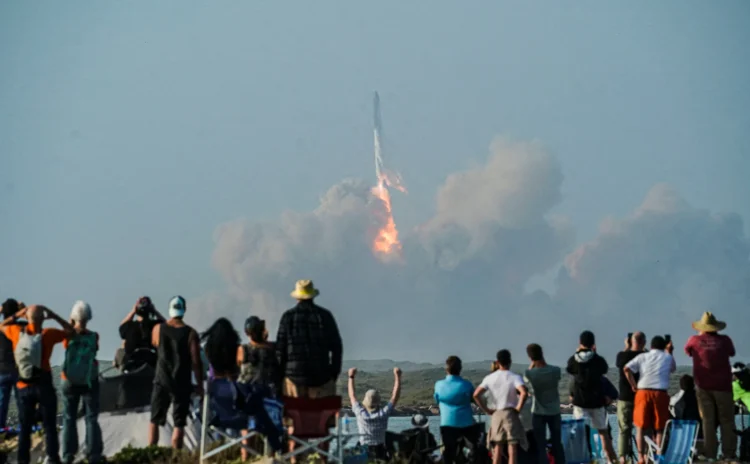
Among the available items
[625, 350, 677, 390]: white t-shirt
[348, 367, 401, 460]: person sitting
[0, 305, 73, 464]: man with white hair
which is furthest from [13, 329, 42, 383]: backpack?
[625, 350, 677, 390]: white t-shirt

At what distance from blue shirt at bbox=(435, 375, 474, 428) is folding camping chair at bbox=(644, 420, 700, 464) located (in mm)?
3093

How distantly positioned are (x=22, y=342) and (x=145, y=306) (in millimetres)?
2261

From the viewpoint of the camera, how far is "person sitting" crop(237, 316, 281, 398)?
14.7m

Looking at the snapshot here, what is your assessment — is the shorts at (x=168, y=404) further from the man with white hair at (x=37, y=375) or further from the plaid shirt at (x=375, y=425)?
the plaid shirt at (x=375, y=425)

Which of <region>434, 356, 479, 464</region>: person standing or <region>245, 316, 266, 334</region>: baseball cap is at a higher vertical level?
<region>245, 316, 266, 334</region>: baseball cap

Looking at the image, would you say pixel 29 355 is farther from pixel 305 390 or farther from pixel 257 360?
pixel 305 390

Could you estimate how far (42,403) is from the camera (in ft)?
45.9

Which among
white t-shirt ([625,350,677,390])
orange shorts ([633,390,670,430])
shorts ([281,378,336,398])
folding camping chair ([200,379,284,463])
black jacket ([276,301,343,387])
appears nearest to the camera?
folding camping chair ([200,379,284,463])

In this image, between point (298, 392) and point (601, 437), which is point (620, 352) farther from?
point (298, 392)

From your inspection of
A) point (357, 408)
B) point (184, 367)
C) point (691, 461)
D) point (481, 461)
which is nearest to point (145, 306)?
point (184, 367)

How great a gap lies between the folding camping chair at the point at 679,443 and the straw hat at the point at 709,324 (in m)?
1.79

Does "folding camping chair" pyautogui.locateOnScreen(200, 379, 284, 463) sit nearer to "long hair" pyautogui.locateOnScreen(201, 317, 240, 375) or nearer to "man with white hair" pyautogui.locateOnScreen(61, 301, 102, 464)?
"long hair" pyautogui.locateOnScreen(201, 317, 240, 375)

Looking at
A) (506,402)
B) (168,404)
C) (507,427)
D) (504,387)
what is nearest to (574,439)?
(507,427)

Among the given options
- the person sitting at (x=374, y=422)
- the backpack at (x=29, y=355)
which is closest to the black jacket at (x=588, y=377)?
the person sitting at (x=374, y=422)
